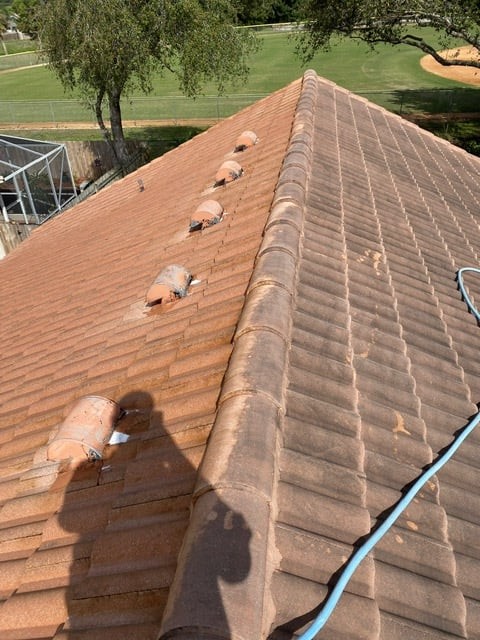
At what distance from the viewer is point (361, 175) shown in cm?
605

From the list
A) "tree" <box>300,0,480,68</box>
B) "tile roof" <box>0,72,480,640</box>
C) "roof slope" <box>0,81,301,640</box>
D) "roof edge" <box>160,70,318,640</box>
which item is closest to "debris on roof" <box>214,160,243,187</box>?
"roof slope" <box>0,81,301,640</box>

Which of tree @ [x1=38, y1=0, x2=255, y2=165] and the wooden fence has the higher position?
tree @ [x1=38, y1=0, x2=255, y2=165]

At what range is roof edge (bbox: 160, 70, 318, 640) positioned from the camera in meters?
1.61

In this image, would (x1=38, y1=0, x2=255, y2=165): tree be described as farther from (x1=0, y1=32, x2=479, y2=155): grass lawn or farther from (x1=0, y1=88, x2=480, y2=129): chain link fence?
(x1=0, y1=88, x2=480, y2=129): chain link fence

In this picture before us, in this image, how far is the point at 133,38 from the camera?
15719 millimetres

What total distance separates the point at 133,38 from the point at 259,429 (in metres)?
17.5

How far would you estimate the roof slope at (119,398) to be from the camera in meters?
2.02

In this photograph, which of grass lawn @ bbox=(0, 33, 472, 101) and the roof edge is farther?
grass lawn @ bbox=(0, 33, 472, 101)

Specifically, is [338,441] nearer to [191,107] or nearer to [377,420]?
[377,420]

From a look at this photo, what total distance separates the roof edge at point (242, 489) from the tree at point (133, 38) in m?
16.0

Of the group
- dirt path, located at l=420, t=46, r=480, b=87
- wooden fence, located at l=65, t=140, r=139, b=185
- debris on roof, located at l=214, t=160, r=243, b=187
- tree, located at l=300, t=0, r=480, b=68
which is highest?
tree, located at l=300, t=0, r=480, b=68

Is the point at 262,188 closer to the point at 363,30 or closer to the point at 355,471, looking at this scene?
the point at 355,471

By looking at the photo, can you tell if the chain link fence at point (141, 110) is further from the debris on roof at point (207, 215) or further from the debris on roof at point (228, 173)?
the debris on roof at point (207, 215)

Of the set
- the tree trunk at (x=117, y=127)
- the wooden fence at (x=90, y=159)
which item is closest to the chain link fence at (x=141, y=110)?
the wooden fence at (x=90, y=159)
